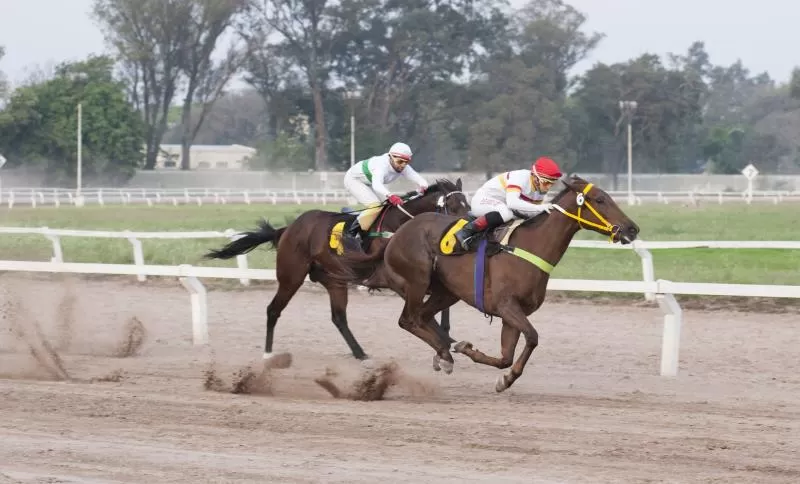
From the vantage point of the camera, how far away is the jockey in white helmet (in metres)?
10.7

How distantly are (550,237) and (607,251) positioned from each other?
13.8m

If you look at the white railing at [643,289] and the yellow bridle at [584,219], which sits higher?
the yellow bridle at [584,219]

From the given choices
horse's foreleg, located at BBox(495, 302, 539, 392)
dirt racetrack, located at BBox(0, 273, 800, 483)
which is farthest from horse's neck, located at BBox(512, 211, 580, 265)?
dirt racetrack, located at BBox(0, 273, 800, 483)

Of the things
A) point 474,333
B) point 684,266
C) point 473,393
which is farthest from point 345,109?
point 473,393

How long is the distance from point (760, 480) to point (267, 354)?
6008mm

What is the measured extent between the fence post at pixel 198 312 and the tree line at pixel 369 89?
49.0 meters

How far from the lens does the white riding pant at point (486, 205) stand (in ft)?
30.6

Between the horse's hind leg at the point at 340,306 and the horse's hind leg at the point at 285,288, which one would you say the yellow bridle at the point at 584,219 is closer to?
the horse's hind leg at the point at 340,306

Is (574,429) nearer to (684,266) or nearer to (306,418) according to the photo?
(306,418)

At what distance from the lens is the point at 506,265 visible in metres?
9.02

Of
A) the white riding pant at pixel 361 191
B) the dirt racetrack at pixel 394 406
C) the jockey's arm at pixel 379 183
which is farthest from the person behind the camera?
the white riding pant at pixel 361 191

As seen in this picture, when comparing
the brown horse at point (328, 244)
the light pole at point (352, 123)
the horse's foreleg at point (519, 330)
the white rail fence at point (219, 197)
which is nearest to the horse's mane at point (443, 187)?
the brown horse at point (328, 244)

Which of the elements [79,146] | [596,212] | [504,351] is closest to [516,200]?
[596,212]

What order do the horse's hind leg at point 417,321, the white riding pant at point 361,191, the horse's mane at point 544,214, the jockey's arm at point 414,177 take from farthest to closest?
the white riding pant at point 361,191, the jockey's arm at point 414,177, the horse's hind leg at point 417,321, the horse's mane at point 544,214
